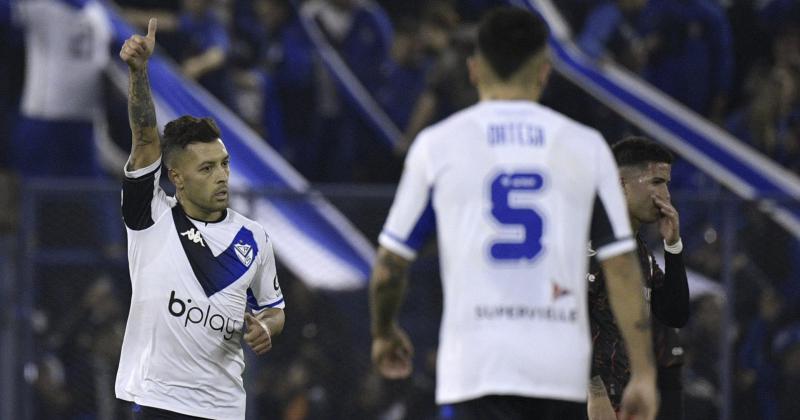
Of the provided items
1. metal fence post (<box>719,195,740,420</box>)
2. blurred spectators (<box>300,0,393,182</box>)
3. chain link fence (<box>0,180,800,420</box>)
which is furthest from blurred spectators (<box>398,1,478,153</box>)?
metal fence post (<box>719,195,740,420</box>)

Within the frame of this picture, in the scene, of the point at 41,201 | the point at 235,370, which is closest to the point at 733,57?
the point at 41,201

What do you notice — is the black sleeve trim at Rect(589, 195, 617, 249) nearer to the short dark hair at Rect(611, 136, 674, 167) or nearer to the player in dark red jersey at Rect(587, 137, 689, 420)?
the player in dark red jersey at Rect(587, 137, 689, 420)

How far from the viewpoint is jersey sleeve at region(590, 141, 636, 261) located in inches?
177

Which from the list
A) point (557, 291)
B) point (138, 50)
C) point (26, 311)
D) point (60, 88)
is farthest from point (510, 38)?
point (60, 88)

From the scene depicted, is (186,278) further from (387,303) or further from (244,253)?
(387,303)

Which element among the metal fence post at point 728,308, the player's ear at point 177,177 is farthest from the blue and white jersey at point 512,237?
the metal fence post at point 728,308

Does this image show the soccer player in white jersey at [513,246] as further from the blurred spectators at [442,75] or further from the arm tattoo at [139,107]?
the blurred spectators at [442,75]

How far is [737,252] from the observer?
1080cm

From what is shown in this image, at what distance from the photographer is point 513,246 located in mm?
4426

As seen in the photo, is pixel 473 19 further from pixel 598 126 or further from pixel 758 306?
pixel 758 306

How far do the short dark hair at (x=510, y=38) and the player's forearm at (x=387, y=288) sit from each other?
69cm

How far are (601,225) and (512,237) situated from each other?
1.00 feet

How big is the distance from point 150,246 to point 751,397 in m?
6.02

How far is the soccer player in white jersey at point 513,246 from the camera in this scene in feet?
14.5
